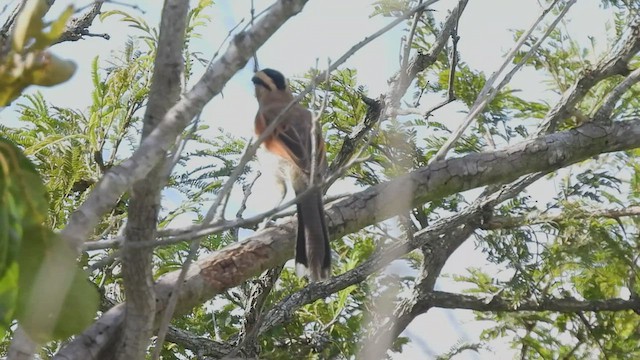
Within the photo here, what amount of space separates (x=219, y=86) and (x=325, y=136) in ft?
9.87

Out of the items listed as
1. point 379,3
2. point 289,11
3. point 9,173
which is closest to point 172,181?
point 379,3

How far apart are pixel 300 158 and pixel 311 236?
119cm

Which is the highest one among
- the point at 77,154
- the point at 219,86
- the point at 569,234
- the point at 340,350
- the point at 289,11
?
the point at 77,154

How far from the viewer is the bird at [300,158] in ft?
11.5

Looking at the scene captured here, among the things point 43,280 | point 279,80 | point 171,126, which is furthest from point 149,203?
point 279,80

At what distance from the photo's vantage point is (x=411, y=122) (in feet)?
15.0

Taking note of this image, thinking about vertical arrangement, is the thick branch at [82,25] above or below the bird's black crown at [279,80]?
below

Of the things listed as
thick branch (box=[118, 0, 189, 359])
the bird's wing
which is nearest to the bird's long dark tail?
the bird's wing

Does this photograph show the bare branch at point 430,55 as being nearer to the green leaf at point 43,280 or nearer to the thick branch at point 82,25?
the thick branch at point 82,25

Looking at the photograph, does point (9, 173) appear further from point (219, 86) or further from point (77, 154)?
point (77, 154)

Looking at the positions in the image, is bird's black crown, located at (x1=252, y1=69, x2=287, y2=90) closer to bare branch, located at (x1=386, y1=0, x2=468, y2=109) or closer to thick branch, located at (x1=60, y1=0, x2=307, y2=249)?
bare branch, located at (x1=386, y1=0, x2=468, y2=109)

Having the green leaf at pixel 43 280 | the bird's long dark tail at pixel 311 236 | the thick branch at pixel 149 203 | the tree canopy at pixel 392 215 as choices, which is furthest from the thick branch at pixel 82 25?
the green leaf at pixel 43 280

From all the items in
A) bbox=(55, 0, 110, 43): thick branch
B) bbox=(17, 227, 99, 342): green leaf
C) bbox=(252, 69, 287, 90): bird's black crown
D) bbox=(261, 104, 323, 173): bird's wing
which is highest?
bbox=(252, 69, 287, 90): bird's black crown

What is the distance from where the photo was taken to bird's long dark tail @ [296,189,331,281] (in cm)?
346
